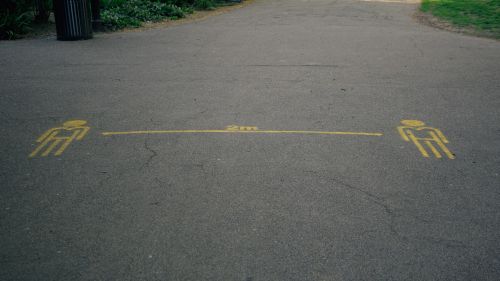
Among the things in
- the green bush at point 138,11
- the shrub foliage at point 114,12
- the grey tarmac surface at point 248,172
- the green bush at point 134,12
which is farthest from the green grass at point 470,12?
the green bush at point 134,12

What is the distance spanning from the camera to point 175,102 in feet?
28.3

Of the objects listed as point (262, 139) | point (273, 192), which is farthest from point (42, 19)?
point (273, 192)

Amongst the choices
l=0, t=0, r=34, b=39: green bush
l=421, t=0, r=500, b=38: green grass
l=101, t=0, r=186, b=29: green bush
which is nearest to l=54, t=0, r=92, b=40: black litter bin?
l=0, t=0, r=34, b=39: green bush

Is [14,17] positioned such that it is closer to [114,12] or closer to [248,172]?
[114,12]

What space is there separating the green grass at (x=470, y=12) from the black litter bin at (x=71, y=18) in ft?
44.2

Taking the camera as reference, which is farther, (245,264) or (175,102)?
(175,102)

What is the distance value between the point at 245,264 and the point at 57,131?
175 inches

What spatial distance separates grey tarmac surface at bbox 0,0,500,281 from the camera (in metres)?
4.19

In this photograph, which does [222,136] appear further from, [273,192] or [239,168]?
[273,192]

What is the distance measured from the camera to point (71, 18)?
13484 mm

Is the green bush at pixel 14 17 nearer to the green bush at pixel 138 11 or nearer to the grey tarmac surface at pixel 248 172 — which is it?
the grey tarmac surface at pixel 248 172

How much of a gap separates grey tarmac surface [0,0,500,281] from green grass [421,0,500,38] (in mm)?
5848

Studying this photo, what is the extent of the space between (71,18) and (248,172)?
1005 centimetres

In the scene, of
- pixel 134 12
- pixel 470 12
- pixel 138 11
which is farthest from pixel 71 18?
pixel 470 12
